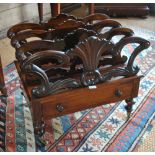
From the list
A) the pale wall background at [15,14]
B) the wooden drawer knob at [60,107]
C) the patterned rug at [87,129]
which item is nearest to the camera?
the wooden drawer knob at [60,107]

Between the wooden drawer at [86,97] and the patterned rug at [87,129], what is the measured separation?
0.68 feet

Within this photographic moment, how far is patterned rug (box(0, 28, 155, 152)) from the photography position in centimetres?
131

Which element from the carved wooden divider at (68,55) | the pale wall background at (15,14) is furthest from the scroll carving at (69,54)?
the pale wall background at (15,14)

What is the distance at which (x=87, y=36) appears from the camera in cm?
113

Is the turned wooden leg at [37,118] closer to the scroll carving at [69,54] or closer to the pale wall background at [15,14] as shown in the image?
the scroll carving at [69,54]

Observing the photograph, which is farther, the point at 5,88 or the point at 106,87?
the point at 5,88

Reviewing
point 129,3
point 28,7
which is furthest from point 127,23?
point 28,7

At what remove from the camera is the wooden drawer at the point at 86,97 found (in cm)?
114

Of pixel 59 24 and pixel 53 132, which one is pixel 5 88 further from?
pixel 59 24

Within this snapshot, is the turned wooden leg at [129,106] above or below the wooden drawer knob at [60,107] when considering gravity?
below

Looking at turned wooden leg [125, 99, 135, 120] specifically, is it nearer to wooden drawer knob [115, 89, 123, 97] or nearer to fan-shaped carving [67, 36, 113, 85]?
wooden drawer knob [115, 89, 123, 97]

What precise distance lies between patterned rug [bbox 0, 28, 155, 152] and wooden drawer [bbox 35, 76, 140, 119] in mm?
208

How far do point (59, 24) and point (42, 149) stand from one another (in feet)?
1.95

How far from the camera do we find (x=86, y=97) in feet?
3.93
